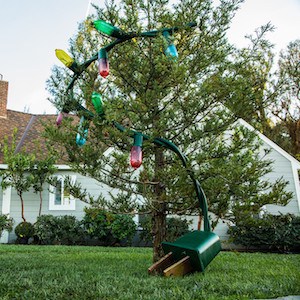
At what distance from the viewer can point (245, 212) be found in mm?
3891

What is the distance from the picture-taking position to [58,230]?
370 inches

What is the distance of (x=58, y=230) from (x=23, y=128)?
16.3ft

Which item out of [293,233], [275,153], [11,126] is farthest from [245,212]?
[11,126]

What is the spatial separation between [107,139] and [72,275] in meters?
1.61

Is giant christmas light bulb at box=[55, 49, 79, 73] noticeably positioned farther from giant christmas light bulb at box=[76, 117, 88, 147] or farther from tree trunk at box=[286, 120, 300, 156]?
tree trunk at box=[286, 120, 300, 156]

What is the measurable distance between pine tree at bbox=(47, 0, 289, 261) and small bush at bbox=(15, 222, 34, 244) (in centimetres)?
623

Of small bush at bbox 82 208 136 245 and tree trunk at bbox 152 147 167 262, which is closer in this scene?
tree trunk at bbox 152 147 167 262

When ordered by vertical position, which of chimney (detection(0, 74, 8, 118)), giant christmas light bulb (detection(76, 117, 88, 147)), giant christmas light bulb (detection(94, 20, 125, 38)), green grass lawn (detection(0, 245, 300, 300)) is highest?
chimney (detection(0, 74, 8, 118))

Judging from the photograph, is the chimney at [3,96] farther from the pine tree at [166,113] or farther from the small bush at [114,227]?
the pine tree at [166,113]

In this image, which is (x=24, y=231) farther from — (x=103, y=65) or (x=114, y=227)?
(x=103, y=65)

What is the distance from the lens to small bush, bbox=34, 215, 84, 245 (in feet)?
30.9

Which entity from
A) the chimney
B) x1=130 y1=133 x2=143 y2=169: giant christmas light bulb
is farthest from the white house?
x1=130 y1=133 x2=143 y2=169: giant christmas light bulb

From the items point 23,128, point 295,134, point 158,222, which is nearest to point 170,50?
point 158,222

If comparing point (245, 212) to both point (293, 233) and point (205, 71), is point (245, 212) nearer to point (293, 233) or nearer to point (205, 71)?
point (205, 71)
